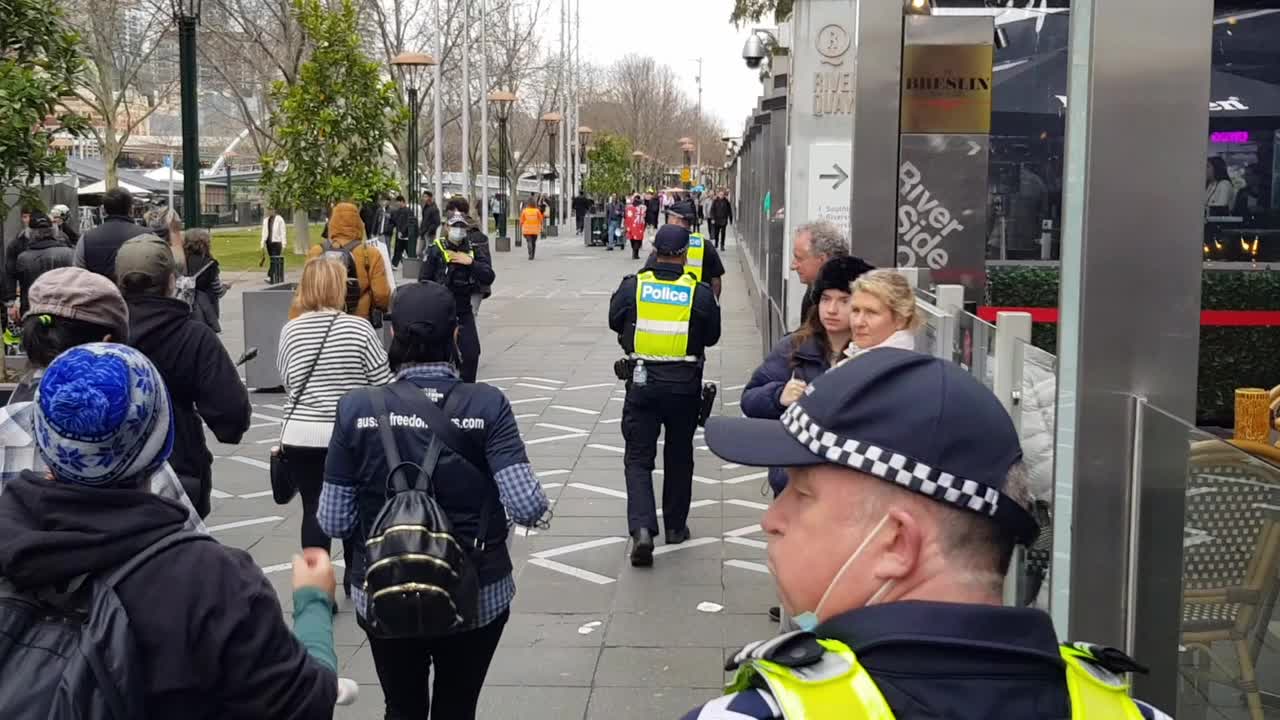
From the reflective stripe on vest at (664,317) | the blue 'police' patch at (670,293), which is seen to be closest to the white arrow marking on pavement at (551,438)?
the reflective stripe on vest at (664,317)

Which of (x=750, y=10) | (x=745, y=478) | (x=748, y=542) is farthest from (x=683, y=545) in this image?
(x=750, y=10)

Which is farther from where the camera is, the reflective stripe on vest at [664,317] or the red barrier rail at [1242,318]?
the red barrier rail at [1242,318]

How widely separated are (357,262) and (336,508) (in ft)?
22.9

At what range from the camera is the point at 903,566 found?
5.84 feet

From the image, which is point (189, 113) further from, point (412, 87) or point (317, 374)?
point (412, 87)

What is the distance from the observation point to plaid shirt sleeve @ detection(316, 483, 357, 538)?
15.8ft

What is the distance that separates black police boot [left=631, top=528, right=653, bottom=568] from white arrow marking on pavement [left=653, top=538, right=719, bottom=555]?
340mm

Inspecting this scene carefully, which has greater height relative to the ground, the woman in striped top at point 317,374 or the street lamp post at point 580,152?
the street lamp post at point 580,152

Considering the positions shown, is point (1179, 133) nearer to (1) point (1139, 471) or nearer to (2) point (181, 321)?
(1) point (1139, 471)

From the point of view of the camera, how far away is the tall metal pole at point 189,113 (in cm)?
1295

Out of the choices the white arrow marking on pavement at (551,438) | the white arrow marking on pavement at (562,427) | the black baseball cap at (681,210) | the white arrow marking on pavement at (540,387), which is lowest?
the white arrow marking on pavement at (551,438)

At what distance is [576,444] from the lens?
494 inches

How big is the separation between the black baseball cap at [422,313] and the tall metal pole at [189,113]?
8484mm

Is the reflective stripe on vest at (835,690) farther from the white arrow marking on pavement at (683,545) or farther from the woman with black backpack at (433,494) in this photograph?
the white arrow marking on pavement at (683,545)
